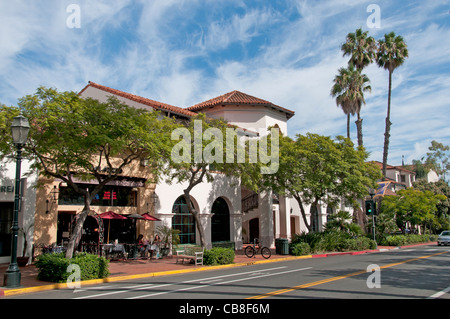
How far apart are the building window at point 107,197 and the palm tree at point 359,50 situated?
24.5 metres

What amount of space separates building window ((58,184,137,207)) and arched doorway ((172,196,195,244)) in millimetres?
2950

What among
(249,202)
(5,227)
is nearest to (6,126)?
(5,227)

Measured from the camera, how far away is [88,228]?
2048 centimetres

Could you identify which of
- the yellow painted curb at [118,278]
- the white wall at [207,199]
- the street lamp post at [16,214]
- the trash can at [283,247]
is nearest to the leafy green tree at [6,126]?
the street lamp post at [16,214]

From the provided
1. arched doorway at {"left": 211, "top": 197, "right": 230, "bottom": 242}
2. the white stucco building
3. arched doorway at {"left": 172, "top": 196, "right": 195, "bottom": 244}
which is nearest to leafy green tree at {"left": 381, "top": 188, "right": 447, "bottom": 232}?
the white stucco building

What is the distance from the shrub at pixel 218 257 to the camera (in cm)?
1828

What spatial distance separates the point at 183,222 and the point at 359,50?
25674 millimetres

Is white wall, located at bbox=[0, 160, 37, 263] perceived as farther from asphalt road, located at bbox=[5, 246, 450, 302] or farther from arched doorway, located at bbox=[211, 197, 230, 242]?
arched doorway, located at bbox=[211, 197, 230, 242]

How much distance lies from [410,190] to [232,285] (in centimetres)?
3549

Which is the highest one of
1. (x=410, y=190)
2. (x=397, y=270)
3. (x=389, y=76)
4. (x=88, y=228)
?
(x=389, y=76)

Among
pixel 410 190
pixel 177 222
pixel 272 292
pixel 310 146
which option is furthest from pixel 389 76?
pixel 272 292

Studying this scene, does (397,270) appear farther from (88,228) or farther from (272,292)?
(88,228)
